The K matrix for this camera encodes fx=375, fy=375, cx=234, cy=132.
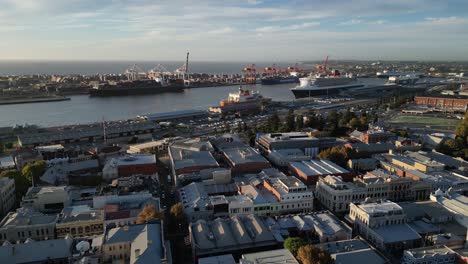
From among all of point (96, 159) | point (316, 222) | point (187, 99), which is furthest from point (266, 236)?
point (187, 99)

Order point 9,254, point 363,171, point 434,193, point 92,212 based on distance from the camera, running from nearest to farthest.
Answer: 1. point 9,254
2. point 92,212
3. point 434,193
4. point 363,171

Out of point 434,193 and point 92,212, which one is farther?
point 434,193

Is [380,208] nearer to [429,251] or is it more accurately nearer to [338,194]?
[338,194]

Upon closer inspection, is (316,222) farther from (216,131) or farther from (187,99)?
(187,99)

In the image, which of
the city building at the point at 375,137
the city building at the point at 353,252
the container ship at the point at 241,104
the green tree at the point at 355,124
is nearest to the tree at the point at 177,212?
the city building at the point at 353,252

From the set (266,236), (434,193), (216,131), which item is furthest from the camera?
(216,131)

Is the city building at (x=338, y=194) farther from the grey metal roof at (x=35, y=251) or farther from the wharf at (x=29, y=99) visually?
the wharf at (x=29, y=99)

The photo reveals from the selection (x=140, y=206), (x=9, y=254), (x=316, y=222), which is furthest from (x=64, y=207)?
(x=316, y=222)

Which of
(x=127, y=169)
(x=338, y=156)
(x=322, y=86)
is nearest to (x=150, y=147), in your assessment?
(x=127, y=169)
